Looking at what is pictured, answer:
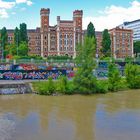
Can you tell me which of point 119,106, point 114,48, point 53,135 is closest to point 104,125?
point 53,135

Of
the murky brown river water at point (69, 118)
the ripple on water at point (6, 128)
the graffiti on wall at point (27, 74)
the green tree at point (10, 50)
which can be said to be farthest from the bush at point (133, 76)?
the green tree at point (10, 50)

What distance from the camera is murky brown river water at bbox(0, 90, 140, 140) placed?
82.6 ft

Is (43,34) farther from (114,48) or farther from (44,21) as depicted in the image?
(114,48)

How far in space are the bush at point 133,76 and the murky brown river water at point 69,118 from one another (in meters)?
12.0

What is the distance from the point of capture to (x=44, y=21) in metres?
134

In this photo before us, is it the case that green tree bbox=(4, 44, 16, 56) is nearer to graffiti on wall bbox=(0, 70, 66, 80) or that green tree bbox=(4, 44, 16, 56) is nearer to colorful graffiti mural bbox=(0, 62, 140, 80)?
colorful graffiti mural bbox=(0, 62, 140, 80)

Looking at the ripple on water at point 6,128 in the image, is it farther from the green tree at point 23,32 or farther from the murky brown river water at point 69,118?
the green tree at point 23,32

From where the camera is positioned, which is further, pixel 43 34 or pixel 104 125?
pixel 43 34

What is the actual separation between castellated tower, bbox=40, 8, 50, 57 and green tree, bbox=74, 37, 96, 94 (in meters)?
81.2

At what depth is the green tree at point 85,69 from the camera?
2036 inches

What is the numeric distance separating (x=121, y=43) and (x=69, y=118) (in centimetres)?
11999

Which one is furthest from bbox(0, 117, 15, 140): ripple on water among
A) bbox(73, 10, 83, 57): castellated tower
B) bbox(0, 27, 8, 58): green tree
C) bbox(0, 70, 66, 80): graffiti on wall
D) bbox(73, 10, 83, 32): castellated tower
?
bbox(73, 10, 83, 32): castellated tower

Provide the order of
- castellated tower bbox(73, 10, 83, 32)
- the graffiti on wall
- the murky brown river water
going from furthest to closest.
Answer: castellated tower bbox(73, 10, 83, 32), the graffiti on wall, the murky brown river water

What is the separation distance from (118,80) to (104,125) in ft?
95.3
